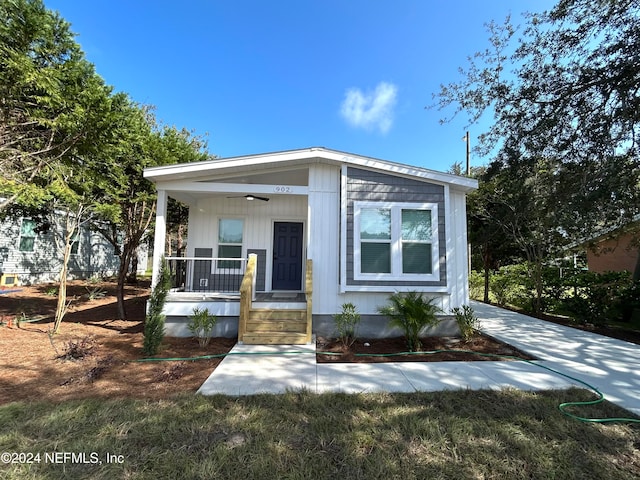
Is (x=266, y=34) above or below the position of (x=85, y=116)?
→ above

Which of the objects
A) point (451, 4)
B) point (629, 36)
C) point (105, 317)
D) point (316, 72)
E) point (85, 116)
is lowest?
point (105, 317)

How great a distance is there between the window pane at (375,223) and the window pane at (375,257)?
0.17 metres

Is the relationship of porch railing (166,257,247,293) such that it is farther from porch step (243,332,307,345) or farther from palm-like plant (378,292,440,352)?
palm-like plant (378,292,440,352)

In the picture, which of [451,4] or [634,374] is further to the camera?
[451,4]

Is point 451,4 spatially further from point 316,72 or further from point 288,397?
point 288,397

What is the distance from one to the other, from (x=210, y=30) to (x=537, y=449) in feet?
42.1

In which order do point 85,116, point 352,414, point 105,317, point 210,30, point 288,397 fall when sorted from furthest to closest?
point 210,30 → point 105,317 → point 85,116 → point 288,397 → point 352,414

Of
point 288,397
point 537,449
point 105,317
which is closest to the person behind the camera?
point 537,449

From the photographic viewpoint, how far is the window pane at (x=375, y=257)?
5691mm

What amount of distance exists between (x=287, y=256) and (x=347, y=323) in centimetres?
306

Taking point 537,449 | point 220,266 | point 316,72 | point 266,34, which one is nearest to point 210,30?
point 266,34

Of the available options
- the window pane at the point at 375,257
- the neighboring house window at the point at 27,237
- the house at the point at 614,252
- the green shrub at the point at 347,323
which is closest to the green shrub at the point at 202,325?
the green shrub at the point at 347,323

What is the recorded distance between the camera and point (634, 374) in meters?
3.85

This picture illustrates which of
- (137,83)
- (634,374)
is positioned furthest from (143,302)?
(634,374)
